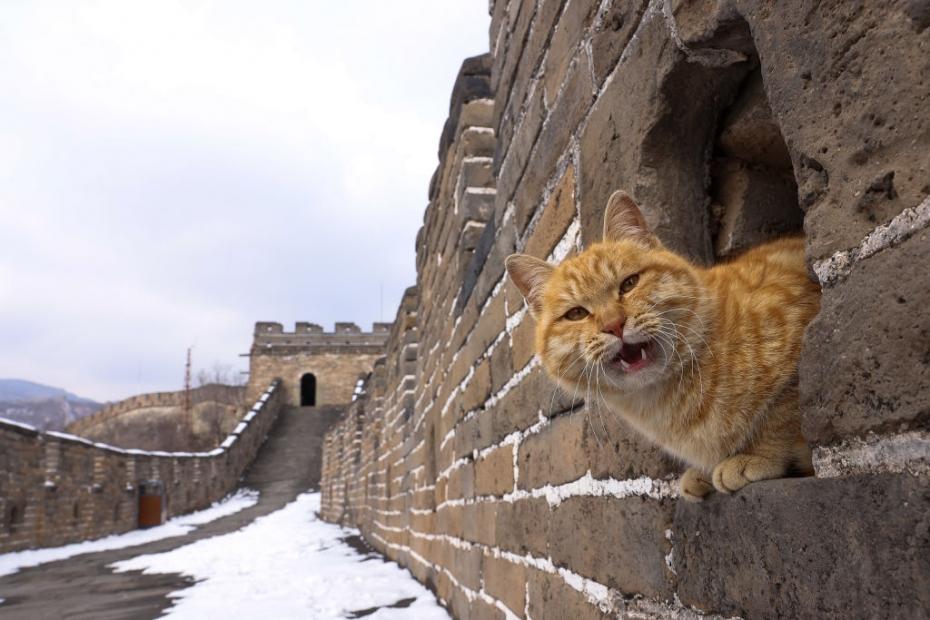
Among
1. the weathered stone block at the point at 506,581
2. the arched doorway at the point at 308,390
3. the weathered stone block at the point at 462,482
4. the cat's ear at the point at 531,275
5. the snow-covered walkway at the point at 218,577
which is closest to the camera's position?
the cat's ear at the point at 531,275

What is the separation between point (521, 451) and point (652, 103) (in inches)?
58.8

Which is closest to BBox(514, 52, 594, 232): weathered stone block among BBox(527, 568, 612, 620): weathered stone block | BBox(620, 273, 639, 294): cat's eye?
BBox(620, 273, 639, 294): cat's eye

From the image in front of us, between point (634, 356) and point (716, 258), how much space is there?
0.47 m

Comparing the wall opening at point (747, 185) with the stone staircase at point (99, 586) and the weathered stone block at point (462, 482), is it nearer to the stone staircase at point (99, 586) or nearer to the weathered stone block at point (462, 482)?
the weathered stone block at point (462, 482)

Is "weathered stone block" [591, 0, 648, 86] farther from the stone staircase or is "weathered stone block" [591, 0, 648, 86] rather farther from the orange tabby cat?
the stone staircase

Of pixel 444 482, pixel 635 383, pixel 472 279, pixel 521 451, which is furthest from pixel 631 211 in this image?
pixel 444 482

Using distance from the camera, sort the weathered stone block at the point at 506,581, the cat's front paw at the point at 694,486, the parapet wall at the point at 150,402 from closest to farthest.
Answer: the cat's front paw at the point at 694,486
the weathered stone block at the point at 506,581
the parapet wall at the point at 150,402

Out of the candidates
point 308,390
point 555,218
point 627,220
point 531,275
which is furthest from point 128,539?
point 308,390

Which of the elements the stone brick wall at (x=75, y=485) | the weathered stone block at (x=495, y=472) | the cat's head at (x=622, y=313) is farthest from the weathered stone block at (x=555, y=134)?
the stone brick wall at (x=75, y=485)

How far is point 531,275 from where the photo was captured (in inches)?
69.1

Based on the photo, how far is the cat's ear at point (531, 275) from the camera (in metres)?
1.71

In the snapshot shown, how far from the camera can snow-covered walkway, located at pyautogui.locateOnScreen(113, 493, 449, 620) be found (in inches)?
189

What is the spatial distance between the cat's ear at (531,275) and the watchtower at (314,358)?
3389cm

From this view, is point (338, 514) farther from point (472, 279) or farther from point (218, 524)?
point (472, 279)
